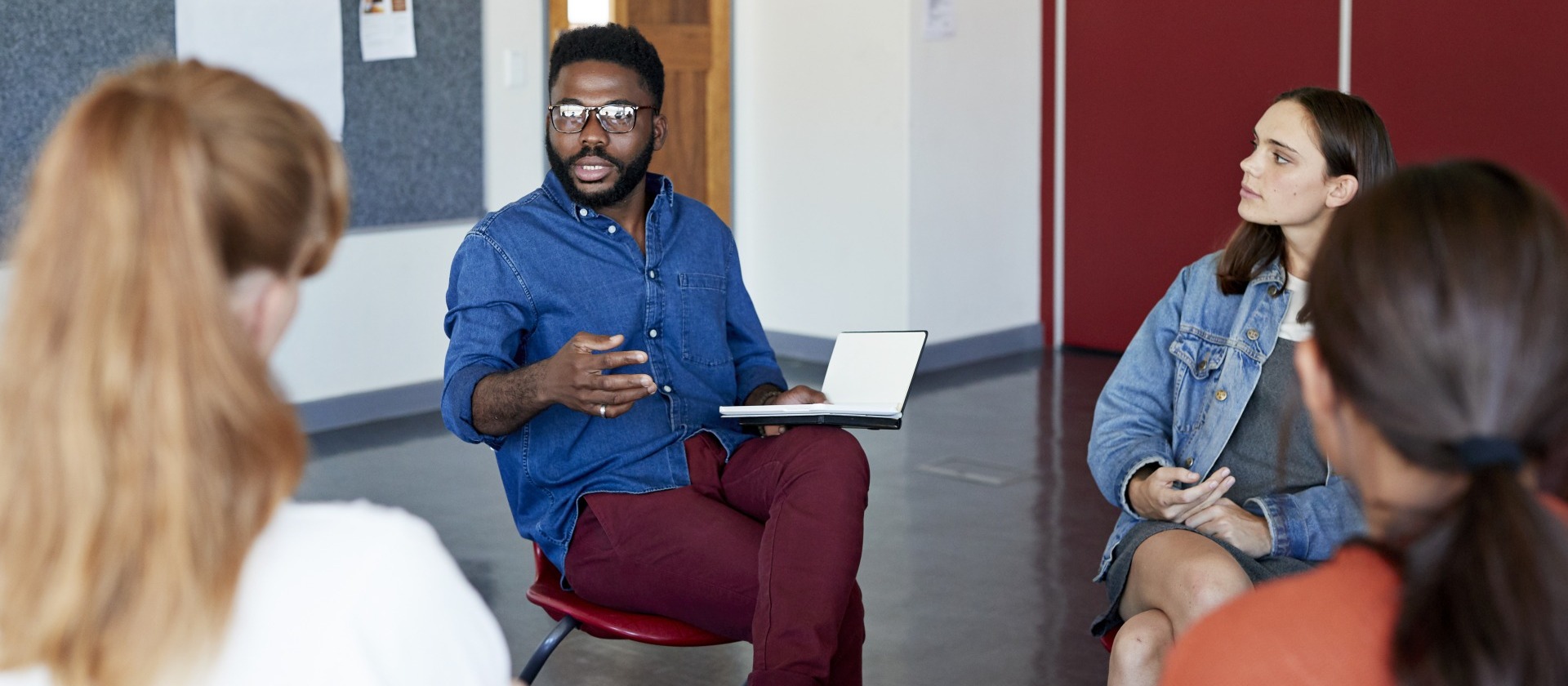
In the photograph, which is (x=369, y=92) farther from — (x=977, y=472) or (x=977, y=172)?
(x=977, y=172)

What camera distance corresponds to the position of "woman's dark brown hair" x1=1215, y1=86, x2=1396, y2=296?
1.87m

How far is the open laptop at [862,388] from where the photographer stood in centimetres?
188

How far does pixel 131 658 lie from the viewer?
81 cm

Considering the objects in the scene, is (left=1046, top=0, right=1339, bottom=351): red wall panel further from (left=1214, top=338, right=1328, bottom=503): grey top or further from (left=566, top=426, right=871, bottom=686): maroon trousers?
(left=566, top=426, right=871, bottom=686): maroon trousers

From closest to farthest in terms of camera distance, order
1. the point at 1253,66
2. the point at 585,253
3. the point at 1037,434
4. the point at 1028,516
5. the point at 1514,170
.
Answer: the point at 1514,170
the point at 585,253
the point at 1028,516
the point at 1037,434
the point at 1253,66

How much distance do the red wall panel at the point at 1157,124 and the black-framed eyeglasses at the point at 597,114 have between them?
11.5 ft

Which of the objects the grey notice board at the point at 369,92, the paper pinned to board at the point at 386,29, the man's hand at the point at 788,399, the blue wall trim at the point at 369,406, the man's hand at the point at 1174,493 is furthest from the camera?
the blue wall trim at the point at 369,406

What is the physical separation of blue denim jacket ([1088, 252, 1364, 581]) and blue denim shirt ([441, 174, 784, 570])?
482 millimetres

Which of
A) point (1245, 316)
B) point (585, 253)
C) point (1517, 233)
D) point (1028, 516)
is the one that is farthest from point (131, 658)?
point (1028, 516)

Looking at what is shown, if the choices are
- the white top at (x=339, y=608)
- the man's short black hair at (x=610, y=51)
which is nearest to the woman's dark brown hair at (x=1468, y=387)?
the white top at (x=339, y=608)

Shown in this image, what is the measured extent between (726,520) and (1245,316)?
68 cm

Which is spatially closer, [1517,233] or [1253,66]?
[1517,233]

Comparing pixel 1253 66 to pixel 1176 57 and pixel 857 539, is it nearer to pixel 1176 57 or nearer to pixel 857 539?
pixel 1176 57

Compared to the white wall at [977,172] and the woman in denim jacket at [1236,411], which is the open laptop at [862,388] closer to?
the woman in denim jacket at [1236,411]
